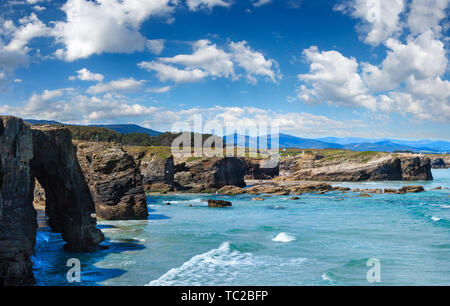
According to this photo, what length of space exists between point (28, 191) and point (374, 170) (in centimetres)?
12042

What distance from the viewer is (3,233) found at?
15.1m

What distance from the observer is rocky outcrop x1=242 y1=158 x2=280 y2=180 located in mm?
135000

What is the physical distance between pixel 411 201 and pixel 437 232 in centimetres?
3240

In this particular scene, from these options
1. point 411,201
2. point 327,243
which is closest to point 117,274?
point 327,243

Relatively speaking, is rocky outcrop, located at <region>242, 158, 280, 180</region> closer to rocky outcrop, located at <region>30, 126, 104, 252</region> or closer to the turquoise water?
the turquoise water

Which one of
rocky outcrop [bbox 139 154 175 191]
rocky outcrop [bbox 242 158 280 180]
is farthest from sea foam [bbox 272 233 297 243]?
rocky outcrop [bbox 242 158 280 180]

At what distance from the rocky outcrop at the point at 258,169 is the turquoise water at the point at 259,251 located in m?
88.8

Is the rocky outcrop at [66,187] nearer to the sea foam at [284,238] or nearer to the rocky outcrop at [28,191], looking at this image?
the rocky outcrop at [28,191]

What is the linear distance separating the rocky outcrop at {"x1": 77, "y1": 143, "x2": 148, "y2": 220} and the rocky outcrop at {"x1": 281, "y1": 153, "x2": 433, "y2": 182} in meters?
95.9

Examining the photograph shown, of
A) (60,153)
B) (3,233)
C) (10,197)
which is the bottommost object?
(3,233)

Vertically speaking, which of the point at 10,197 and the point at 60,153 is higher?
the point at 60,153

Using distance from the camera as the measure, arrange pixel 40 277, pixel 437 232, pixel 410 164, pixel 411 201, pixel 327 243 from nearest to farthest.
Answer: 1. pixel 40 277
2. pixel 327 243
3. pixel 437 232
4. pixel 411 201
5. pixel 410 164

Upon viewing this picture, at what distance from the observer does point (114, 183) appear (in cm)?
3628
